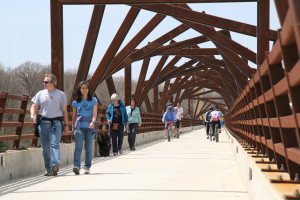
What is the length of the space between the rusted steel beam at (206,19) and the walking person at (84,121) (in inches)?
217

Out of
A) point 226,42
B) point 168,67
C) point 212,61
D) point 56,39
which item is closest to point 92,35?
point 56,39

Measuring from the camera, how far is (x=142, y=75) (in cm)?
2844

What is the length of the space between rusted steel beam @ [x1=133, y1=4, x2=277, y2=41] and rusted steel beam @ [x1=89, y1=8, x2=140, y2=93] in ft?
6.74

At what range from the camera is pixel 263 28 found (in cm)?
1288

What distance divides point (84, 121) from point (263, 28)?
16.9 feet

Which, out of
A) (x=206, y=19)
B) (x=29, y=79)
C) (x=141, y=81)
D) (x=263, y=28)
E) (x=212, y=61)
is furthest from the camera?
(x=29, y=79)

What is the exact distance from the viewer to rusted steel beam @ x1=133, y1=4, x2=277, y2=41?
14.1 metres

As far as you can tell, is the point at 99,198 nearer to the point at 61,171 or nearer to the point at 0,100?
the point at 0,100

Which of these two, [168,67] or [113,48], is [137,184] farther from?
[168,67]

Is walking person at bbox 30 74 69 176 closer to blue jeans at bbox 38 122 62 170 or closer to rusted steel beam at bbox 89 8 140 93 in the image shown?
blue jeans at bbox 38 122 62 170

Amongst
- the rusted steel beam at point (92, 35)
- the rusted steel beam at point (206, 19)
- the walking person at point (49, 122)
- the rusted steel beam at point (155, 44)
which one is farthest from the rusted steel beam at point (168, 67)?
the walking person at point (49, 122)

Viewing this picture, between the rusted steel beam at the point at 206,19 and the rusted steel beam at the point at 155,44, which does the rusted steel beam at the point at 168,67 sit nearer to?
the rusted steel beam at the point at 155,44

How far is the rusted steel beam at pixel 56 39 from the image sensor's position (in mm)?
13906

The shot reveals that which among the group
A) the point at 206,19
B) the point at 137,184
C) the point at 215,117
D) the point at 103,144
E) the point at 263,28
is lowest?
the point at 137,184
